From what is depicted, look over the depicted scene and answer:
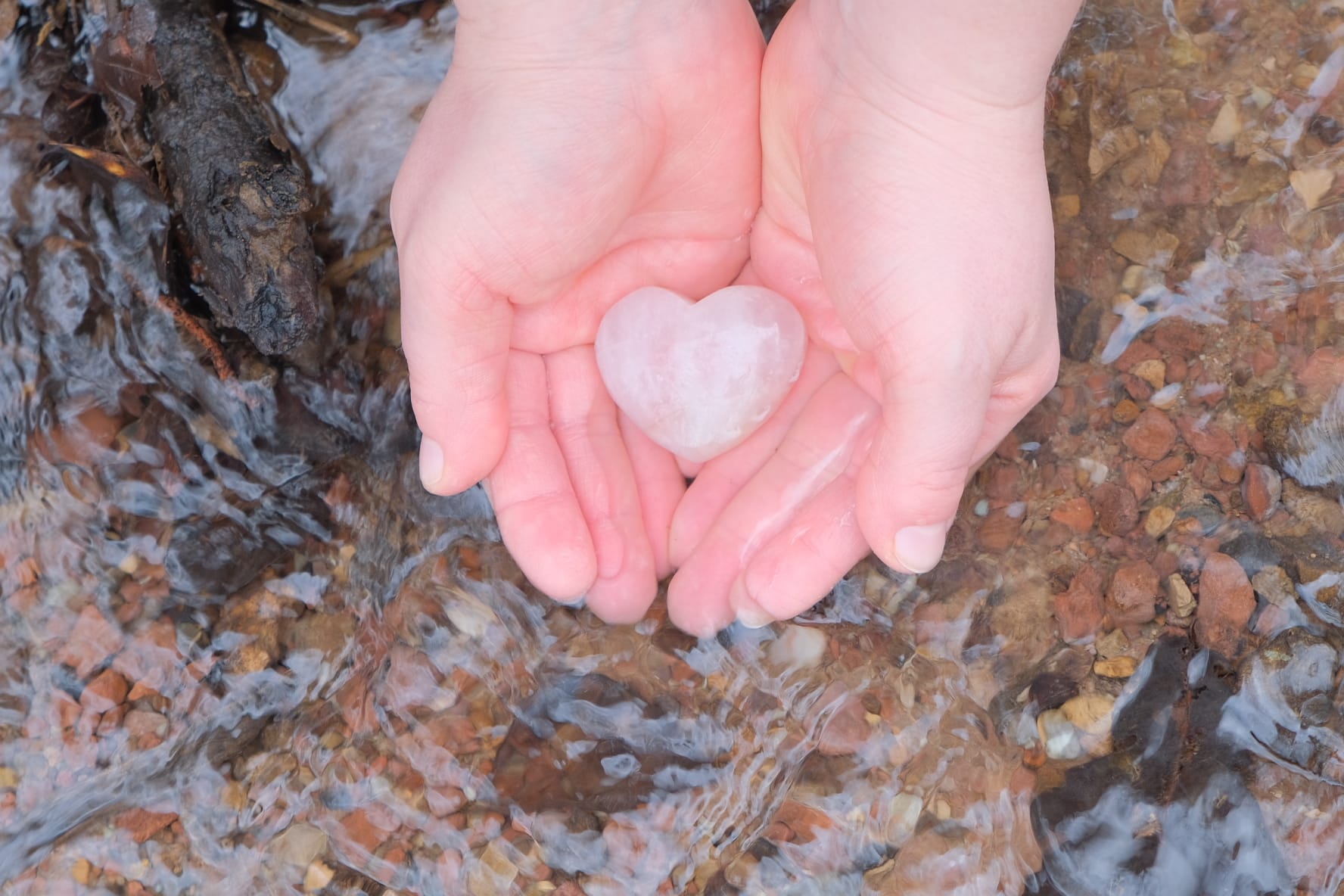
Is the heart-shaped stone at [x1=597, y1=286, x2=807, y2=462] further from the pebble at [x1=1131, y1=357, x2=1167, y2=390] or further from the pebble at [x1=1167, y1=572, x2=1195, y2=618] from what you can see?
the pebble at [x1=1167, y1=572, x2=1195, y2=618]

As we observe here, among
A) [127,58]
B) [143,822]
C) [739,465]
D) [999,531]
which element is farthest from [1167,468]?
[127,58]

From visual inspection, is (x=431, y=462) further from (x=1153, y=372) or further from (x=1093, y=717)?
Result: (x=1153, y=372)

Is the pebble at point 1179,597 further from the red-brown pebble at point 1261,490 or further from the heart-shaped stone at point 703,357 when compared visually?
the heart-shaped stone at point 703,357

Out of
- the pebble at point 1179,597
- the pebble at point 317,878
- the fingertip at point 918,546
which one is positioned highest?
the fingertip at point 918,546

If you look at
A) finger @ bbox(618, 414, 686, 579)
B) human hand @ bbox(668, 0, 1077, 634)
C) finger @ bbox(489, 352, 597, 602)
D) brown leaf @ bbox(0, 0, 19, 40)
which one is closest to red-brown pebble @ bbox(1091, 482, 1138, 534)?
human hand @ bbox(668, 0, 1077, 634)

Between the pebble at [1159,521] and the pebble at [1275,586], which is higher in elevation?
the pebble at [1159,521]

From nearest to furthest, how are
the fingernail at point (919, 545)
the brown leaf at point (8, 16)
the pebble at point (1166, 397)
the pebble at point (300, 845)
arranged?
the fingernail at point (919, 545), the pebble at point (300, 845), the pebble at point (1166, 397), the brown leaf at point (8, 16)

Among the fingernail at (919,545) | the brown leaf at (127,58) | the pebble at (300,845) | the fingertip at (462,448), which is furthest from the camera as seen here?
the brown leaf at (127,58)

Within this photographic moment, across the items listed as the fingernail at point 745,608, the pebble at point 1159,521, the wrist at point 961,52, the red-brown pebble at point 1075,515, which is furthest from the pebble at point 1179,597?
the wrist at point 961,52
